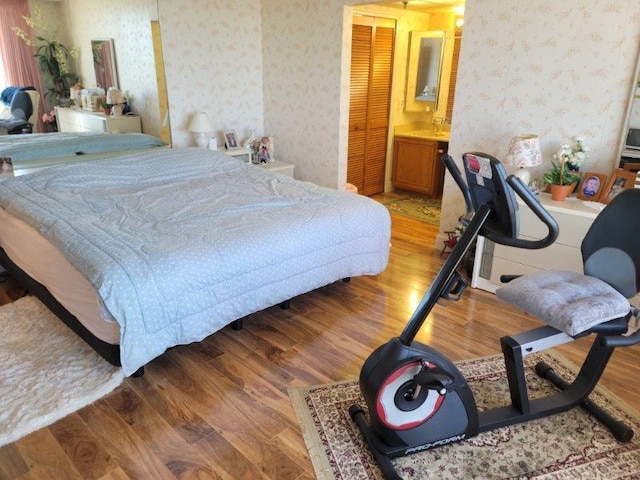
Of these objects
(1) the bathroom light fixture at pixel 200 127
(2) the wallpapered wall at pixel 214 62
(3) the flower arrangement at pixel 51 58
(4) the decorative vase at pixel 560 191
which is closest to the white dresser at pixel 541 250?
(4) the decorative vase at pixel 560 191

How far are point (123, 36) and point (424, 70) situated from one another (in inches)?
135

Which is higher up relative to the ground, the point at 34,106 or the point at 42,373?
the point at 34,106

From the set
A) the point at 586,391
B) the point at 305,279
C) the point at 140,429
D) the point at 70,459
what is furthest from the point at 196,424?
the point at 586,391

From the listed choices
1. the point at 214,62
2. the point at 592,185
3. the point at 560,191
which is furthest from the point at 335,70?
the point at 592,185

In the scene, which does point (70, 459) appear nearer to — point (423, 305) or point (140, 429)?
point (140, 429)

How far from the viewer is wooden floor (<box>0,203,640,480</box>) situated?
6.09 feet

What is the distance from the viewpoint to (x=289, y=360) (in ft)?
8.27

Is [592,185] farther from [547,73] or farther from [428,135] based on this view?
[428,135]

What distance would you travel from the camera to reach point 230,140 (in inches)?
185

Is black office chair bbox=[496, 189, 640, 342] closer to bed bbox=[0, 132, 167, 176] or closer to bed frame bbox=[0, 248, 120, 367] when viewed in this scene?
bed frame bbox=[0, 248, 120, 367]

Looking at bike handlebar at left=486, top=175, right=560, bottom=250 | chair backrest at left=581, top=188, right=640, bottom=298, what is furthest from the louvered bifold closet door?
bike handlebar at left=486, top=175, right=560, bottom=250

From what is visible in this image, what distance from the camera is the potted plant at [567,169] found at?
9.96ft

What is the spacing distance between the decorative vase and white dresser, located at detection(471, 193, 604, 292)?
4 cm

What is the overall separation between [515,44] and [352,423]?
9.27ft
